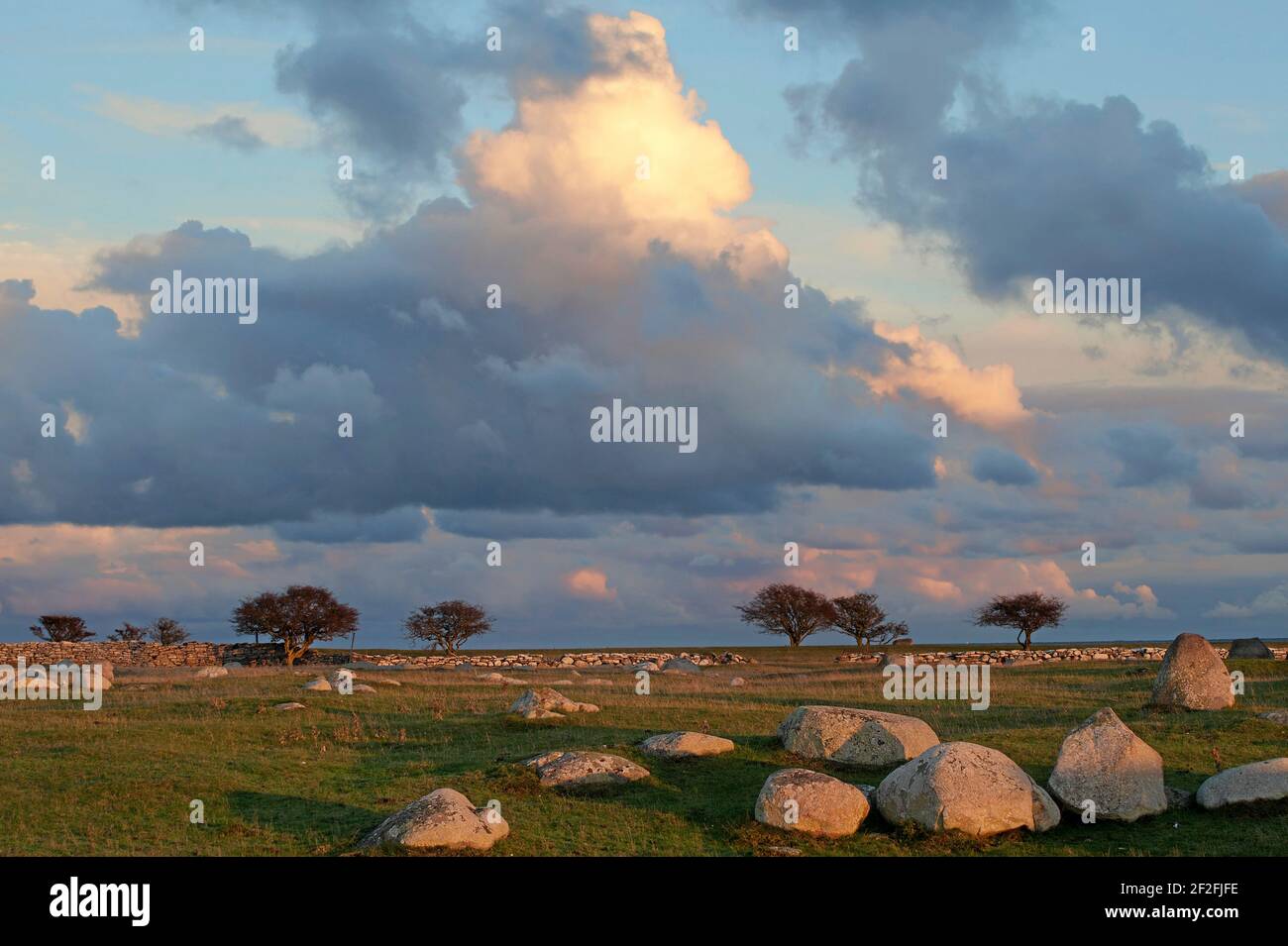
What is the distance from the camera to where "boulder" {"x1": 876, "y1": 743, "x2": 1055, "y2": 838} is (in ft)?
72.4

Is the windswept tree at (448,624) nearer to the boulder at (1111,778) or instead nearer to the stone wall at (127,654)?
the stone wall at (127,654)

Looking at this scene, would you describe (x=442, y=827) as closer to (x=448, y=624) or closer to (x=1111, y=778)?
(x=1111, y=778)

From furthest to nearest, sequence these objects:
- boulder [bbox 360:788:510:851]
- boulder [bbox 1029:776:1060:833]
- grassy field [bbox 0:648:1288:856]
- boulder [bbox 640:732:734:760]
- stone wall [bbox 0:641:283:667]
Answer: stone wall [bbox 0:641:283:667], boulder [bbox 640:732:734:760], boulder [bbox 1029:776:1060:833], grassy field [bbox 0:648:1288:856], boulder [bbox 360:788:510:851]

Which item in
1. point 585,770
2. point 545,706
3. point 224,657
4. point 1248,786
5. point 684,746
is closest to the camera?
point 1248,786

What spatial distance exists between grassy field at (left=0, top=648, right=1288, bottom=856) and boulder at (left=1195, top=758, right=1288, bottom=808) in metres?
0.27

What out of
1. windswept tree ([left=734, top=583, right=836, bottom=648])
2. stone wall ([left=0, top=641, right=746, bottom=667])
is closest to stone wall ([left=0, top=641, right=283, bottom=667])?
stone wall ([left=0, top=641, right=746, bottom=667])

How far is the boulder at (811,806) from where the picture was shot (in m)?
22.3

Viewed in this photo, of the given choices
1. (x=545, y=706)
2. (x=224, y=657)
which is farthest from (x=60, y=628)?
(x=545, y=706)

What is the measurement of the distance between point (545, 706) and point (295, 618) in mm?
77354

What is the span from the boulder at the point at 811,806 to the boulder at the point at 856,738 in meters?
5.39

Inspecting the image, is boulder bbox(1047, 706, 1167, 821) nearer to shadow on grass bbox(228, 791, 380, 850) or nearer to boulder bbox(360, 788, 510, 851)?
boulder bbox(360, 788, 510, 851)

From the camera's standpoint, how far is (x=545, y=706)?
36.7 meters

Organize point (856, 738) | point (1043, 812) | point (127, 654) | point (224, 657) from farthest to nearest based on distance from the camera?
point (224, 657)
point (127, 654)
point (856, 738)
point (1043, 812)
